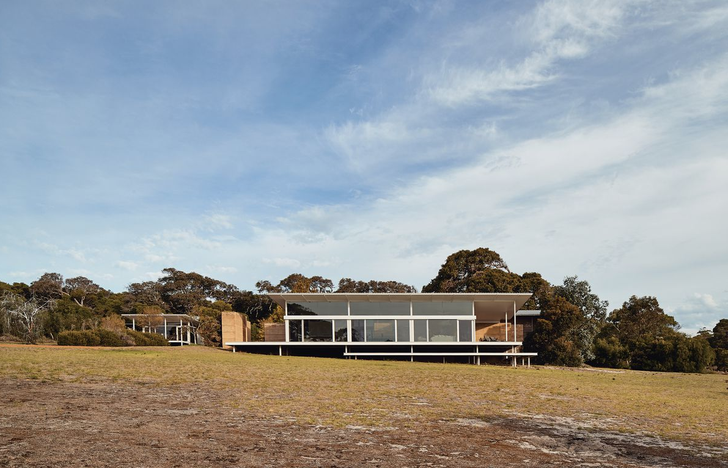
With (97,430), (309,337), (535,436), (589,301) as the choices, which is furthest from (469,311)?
(97,430)

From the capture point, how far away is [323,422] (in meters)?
8.97

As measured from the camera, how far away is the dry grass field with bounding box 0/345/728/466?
6.45 metres

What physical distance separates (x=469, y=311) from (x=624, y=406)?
2003 cm

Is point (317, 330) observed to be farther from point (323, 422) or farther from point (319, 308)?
point (323, 422)

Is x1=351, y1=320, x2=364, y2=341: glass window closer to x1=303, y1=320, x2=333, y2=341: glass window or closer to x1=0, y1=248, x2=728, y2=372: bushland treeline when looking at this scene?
x1=303, y1=320, x2=333, y2=341: glass window

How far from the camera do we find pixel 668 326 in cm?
5297

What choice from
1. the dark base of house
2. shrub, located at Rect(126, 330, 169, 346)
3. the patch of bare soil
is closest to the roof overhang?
the dark base of house

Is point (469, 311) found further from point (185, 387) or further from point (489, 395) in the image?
point (185, 387)

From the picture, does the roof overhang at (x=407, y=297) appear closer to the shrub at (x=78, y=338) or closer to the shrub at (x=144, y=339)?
the shrub at (x=144, y=339)

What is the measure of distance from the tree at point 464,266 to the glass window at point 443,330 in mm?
18492

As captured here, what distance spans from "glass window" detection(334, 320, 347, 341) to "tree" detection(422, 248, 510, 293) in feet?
67.6

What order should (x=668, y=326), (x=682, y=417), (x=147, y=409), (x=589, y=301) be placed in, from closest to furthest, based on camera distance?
1. (x=147, y=409)
2. (x=682, y=417)
3. (x=589, y=301)
4. (x=668, y=326)

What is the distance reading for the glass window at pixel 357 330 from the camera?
32500mm

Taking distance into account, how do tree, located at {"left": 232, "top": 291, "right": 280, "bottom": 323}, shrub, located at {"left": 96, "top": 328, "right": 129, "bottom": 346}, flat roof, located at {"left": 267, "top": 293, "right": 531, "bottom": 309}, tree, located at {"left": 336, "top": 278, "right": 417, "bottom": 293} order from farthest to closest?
tree, located at {"left": 336, "top": 278, "right": 417, "bottom": 293} → tree, located at {"left": 232, "top": 291, "right": 280, "bottom": 323} → flat roof, located at {"left": 267, "top": 293, "right": 531, "bottom": 309} → shrub, located at {"left": 96, "top": 328, "right": 129, "bottom": 346}
